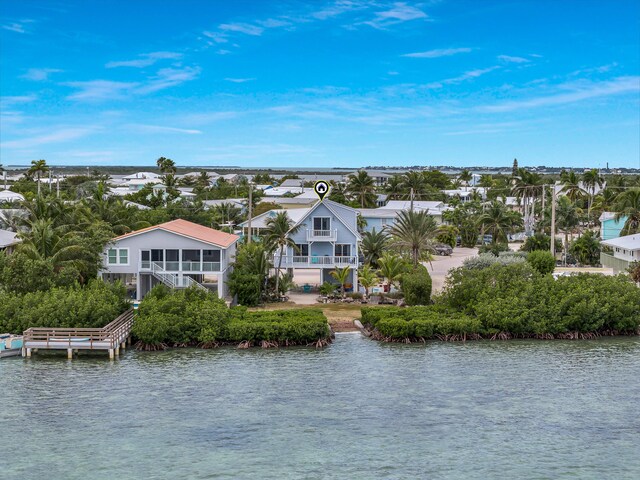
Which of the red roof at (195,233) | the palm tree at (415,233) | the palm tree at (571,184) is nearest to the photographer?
the red roof at (195,233)

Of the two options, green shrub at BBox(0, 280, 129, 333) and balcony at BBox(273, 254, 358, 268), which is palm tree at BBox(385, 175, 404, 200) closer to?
balcony at BBox(273, 254, 358, 268)

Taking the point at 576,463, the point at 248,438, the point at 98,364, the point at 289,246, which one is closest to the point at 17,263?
the point at 98,364

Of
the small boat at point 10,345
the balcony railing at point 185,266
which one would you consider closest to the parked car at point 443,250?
the balcony railing at point 185,266

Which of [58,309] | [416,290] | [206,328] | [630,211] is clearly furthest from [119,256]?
[630,211]

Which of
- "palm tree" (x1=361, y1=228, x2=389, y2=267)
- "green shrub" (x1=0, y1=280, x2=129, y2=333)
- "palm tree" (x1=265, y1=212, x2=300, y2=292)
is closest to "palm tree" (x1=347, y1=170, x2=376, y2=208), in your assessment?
"palm tree" (x1=361, y1=228, x2=389, y2=267)

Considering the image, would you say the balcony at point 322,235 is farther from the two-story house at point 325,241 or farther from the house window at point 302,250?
the house window at point 302,250

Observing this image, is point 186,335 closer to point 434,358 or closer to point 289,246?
point 434,358
